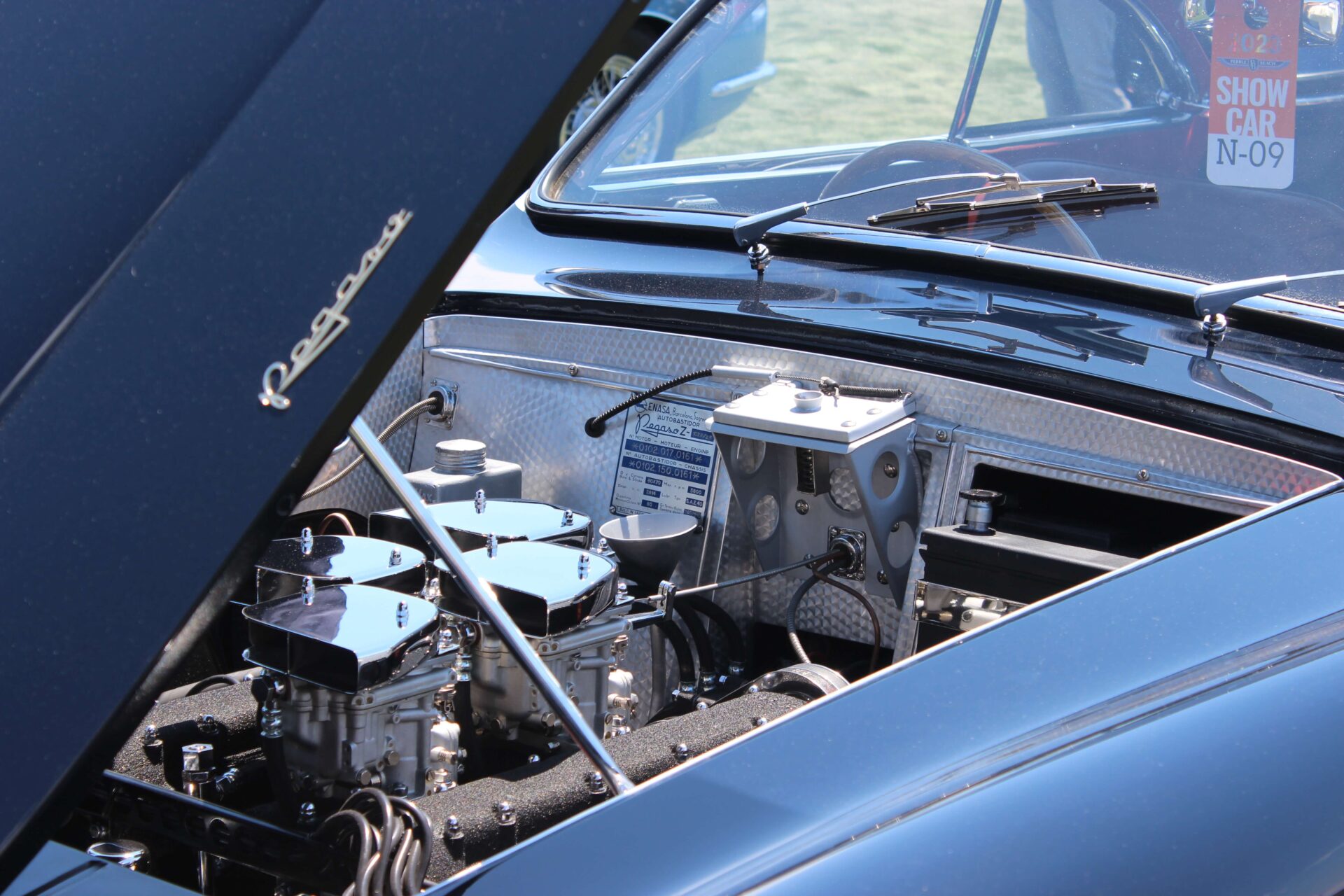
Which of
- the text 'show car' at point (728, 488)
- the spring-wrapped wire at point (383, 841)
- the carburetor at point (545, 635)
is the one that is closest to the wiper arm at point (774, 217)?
the text 'show car' at point (728, 488)

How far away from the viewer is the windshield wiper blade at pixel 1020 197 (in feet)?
6.48

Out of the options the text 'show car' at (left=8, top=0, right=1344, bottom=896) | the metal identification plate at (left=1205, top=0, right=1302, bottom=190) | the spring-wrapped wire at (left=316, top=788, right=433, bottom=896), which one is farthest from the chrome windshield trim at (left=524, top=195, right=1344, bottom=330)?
the spring-wrapped wire at (left=316, top=788, right=433, bottom=896)

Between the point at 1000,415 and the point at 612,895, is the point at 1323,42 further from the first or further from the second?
the point at 612,895

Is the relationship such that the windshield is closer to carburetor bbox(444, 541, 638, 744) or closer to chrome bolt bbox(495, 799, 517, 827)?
carburetor bbox(444, 541, 638, 744)

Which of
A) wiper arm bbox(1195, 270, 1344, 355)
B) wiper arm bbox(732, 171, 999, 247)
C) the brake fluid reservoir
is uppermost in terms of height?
wiper arm bbox(732, 171, 999, 247)

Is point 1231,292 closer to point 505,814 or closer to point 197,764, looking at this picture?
point 505,814

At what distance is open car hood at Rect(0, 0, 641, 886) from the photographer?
0.93 m

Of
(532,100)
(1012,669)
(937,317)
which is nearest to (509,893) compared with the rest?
(1012,669)

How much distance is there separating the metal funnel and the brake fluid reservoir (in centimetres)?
19

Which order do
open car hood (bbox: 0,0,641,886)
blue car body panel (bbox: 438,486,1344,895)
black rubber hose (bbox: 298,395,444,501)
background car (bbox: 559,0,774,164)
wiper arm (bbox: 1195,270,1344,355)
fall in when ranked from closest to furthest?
open car hood (bbox: 0,0,641,886)
blue car body panel (bbox: 438,486,1344,895)
wiper arm (bbox: 1195,270,1344,355)
black rubber hose (bbox: 298,395,444,501)
background car (bbox: 559,0,774,164)

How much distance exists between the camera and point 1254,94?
1.90m

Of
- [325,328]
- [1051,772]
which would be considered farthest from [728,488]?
[325,328]

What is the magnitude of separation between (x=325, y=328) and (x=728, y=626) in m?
1.08

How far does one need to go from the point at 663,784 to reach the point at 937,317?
0.99 meters
